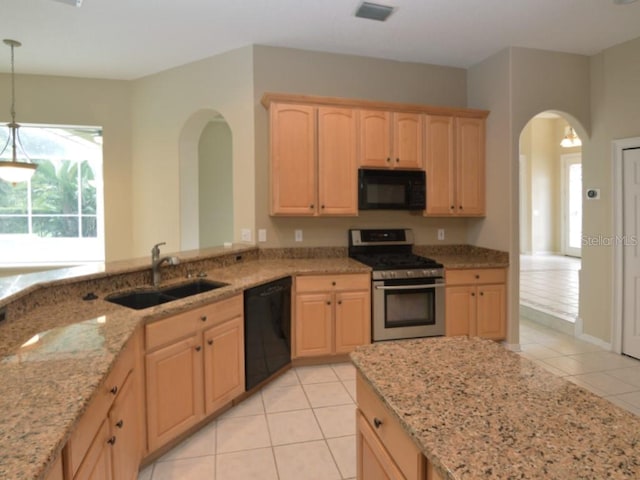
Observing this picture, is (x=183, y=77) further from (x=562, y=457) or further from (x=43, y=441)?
(x=562, y=457)

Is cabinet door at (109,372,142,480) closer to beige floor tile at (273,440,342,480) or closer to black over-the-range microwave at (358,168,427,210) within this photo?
beige floor tile at (273,440,342,480)

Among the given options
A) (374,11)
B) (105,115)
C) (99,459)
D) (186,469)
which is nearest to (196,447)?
(186,469)

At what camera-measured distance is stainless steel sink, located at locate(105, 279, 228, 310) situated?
251 cm

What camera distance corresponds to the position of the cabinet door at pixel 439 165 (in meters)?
3.94

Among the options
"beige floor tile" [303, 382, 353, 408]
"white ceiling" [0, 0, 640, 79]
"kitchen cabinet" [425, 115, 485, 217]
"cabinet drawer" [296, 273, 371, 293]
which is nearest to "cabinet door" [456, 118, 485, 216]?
"kitchen cabinet" [425, 115, 485, 217]

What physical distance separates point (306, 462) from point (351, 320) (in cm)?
145

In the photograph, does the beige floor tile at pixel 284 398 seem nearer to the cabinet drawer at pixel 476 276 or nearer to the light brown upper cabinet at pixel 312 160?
the light brown upper cabinet at pixel 312 160

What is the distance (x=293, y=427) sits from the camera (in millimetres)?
2555

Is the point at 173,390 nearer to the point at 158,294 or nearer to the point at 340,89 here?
the point at 158,294

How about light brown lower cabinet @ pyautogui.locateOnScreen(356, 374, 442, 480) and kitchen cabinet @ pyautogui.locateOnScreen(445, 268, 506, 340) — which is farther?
kitchen cabinet @ pyautogui.locateOnScreen(445, 268, 506, 340)

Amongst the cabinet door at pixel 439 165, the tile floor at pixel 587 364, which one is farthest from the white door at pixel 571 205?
the cabinet door at pixel 439 165

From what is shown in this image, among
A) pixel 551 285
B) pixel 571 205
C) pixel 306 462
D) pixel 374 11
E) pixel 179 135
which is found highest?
pixel 374 11

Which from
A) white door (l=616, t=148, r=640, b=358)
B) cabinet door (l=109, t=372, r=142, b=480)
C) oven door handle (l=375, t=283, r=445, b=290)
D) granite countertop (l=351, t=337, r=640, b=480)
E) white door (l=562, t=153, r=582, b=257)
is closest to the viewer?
granite countertop (l=351, t=337, r=640, b=480)

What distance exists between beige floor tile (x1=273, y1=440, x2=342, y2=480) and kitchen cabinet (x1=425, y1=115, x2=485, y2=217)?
8.25ft
